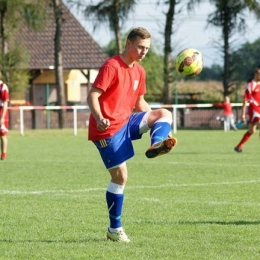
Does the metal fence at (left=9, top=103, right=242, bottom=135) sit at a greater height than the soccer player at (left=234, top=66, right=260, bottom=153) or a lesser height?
lesser

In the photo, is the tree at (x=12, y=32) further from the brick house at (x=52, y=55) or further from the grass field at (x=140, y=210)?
the grass field at (x=140, y=210)

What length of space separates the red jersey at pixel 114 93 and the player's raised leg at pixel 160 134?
282 mm

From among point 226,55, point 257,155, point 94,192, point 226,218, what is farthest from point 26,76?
point 226,218

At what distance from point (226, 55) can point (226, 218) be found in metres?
38.0

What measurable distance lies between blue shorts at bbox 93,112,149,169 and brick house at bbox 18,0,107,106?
148 feet

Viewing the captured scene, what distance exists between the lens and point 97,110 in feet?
27.1

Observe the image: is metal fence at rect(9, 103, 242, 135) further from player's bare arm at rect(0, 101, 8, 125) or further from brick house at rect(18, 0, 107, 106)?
player's bare arm at rect(0, 101, 8, 125)

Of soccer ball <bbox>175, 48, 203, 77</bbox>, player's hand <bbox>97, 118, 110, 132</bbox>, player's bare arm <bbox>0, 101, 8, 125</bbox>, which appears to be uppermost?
soccer ball <bbox>175, 48, 203, 77</bbox>

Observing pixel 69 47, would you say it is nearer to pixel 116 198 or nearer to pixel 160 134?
pixel 116 198

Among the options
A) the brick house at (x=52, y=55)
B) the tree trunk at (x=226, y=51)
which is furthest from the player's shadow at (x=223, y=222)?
the brick house at (x=52, y=55)

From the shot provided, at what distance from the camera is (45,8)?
42125mm

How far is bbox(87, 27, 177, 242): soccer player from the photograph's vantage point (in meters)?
8.39

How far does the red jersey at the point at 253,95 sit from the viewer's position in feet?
69.2

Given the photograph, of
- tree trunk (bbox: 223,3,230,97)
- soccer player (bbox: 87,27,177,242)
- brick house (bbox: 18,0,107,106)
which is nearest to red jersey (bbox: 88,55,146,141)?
soccer player (bbox: 87,27,177,242)
